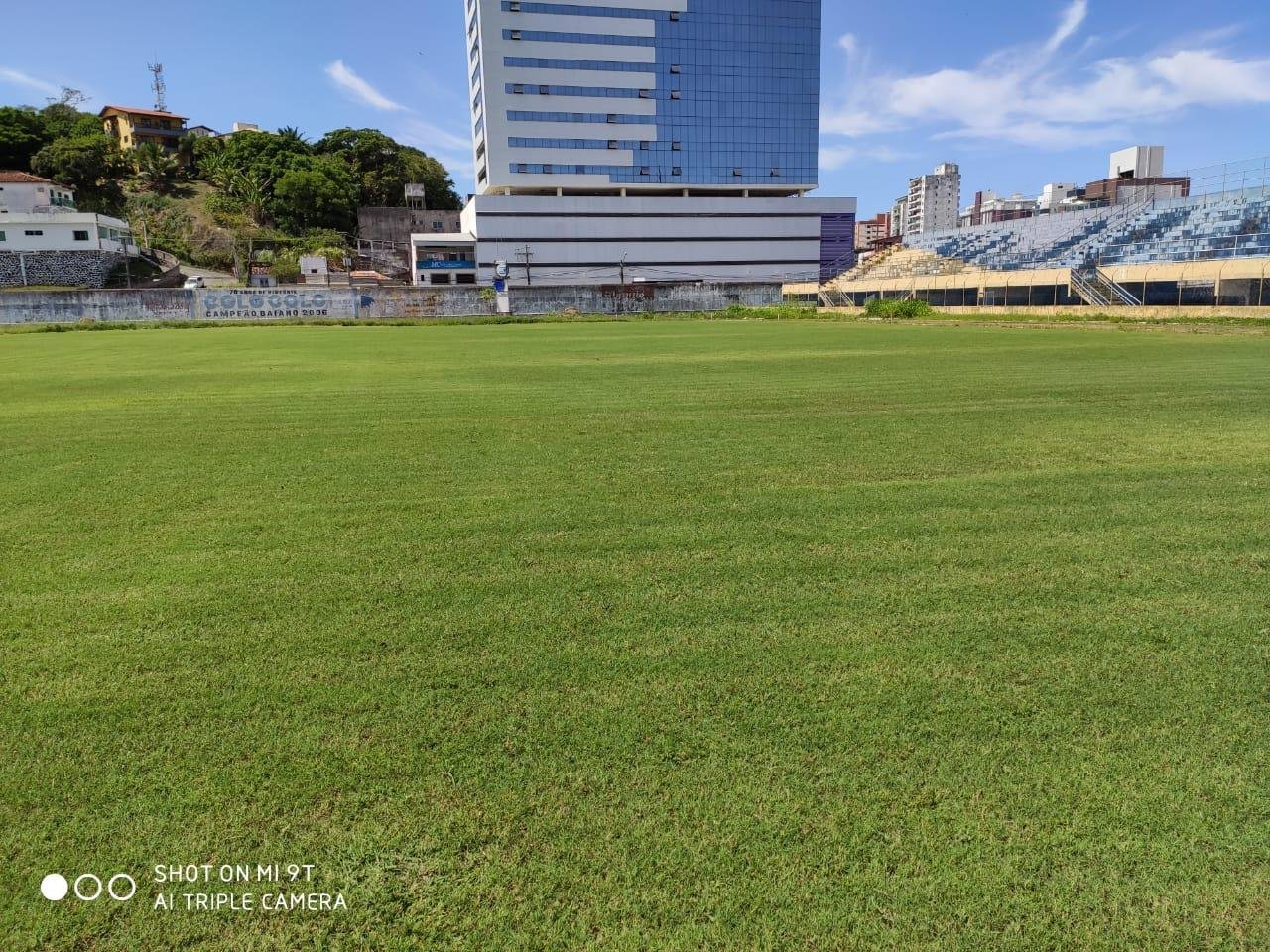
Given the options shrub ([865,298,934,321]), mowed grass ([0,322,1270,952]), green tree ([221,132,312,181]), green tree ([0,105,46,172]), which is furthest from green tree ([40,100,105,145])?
mowed grass ([0,322,1270,952])

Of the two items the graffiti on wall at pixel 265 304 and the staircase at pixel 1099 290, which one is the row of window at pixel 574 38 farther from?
the staircase at pixel 1099 290

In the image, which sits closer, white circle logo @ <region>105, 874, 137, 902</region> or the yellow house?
white circle logo @ <region>105, 874, 137, 902</region>

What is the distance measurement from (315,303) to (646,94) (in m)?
53.8

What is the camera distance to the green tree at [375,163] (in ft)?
343

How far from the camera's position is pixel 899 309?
4550 cm

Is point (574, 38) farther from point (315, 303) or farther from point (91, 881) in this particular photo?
point (91, 881)

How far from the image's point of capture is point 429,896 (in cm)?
230

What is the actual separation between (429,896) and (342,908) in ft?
0.79

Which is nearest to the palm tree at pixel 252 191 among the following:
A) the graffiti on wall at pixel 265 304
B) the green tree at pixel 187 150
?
the green tree at pixel 187 150

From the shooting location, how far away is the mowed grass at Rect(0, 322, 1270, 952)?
2.27m

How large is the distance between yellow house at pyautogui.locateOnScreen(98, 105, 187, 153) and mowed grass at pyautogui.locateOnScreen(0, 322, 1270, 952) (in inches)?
5114

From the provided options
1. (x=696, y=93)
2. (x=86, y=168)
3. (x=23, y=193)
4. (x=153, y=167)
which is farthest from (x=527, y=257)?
(x=153, y=167)

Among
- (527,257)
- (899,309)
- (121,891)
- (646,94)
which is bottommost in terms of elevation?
(121,891)

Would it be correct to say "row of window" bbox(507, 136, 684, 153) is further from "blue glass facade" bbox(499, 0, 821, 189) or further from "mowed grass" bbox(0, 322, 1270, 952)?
"mowed grass" bbox(0, 322, 1270, 952)
